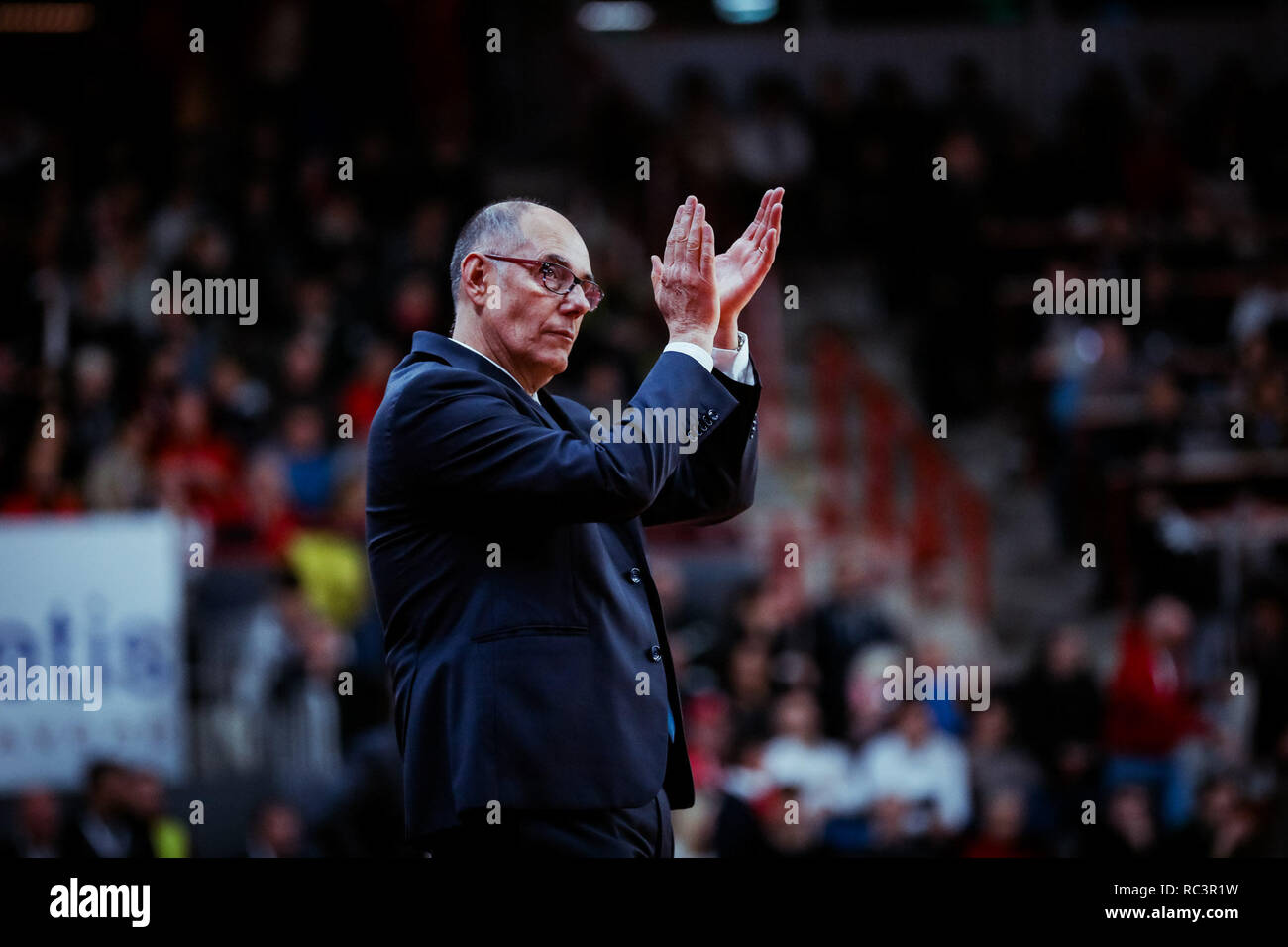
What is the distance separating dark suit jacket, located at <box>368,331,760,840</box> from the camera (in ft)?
9.15

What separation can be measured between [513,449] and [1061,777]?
5465mm

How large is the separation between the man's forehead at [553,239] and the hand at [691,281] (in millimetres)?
141

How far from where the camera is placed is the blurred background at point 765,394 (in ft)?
24.9

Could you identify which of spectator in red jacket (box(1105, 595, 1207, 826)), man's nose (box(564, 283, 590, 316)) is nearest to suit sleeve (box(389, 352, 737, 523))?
man's nose (box(564, 283, 590, 316))

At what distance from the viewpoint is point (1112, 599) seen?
9.52m

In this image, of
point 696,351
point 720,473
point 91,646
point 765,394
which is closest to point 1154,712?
point 765,394

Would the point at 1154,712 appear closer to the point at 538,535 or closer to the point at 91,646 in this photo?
the point at 91,646

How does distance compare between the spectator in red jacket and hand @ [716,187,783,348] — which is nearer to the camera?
hand @ [716,187,783,348]

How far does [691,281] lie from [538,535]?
0.49 meters

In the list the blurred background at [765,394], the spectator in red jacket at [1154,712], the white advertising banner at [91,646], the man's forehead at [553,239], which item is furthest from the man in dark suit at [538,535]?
the spectator in red jacket at [1154,712]

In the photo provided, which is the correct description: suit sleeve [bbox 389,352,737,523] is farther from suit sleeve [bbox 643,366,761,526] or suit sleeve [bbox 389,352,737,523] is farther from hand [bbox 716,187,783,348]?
hand [bbox 716,187,783,348]

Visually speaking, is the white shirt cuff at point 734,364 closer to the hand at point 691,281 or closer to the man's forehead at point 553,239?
the hand at point 691,281

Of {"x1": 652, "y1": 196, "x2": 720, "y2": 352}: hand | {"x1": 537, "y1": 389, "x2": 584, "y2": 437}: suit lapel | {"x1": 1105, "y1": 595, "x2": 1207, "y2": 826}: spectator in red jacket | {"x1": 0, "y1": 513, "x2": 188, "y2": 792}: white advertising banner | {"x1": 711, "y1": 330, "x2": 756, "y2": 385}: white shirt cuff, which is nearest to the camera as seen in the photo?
{"x1": 652, "y1": 196, "x2": 720, "y2": 352}: hand
